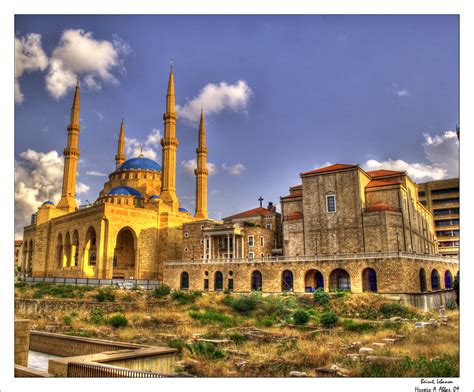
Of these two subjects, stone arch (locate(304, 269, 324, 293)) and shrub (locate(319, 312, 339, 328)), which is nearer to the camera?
shrub (locate(319, 312, 339, 328))

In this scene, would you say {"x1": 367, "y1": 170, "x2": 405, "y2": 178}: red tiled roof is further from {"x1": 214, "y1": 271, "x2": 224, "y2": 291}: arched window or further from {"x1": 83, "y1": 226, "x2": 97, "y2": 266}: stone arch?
{"x1": 83, "y1": 226, "x2": 97, "y2": 266}: stone arch

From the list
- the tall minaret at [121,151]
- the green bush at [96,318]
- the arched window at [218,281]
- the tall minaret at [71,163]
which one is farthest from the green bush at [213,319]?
the tall minaret at [121,151]

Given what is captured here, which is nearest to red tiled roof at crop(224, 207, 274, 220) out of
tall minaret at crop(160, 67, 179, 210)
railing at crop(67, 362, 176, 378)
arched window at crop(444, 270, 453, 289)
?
tall minaret at crop(160, 67, 179, 210)

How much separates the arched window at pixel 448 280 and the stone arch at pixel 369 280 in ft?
30.4

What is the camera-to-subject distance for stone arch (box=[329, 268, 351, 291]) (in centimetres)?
3222

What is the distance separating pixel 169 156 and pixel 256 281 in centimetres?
1739

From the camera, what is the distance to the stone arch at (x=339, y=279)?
32.2m

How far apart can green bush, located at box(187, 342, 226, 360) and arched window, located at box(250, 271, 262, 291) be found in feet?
72.1

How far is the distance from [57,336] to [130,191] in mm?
34936

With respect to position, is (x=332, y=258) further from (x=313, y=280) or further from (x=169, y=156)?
(x=169, y=156)

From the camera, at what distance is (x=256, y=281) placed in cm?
3609

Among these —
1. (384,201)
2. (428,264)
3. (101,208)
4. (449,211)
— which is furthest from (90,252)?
(449,211)

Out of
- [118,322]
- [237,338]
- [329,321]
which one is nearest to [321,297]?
[329,321]

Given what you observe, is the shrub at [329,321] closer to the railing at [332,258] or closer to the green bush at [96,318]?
the green bush at [96,318]
